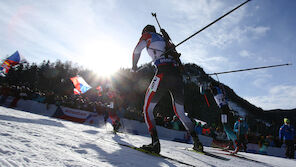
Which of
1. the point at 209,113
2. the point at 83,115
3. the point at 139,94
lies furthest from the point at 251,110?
the point at 83,115

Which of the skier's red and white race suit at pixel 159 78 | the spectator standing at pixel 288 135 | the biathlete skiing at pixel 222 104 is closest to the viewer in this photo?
the skier's red and white race suit at pixel 159 78

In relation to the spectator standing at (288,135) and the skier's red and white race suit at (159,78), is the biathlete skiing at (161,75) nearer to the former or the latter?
the skier's red and white race suit at (159,78)

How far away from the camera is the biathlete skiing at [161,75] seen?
2908mm

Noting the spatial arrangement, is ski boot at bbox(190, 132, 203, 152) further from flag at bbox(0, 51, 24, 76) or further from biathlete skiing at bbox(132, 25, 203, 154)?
flag at bbox(0, 51, 24, 76)

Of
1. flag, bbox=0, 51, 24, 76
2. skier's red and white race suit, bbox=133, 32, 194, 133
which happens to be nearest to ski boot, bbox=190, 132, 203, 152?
skier's red and white race suit, bbox=133, 32, 194, 133

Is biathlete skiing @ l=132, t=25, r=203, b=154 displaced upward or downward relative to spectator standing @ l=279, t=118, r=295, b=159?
upward

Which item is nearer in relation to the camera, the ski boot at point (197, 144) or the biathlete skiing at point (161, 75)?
the biathlete skiing at point (161, 75)

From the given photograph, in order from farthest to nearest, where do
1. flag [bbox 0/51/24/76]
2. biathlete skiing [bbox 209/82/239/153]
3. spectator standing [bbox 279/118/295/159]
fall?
flag [bbox 0/51/24/76] < spectator standing [bbox 279/118/295/159] < biathlete skiing [bbox 209/82/239/153]

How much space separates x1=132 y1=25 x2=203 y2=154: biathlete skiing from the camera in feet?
9.54

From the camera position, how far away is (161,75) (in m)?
2.97

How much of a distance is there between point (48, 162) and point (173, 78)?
2314mm

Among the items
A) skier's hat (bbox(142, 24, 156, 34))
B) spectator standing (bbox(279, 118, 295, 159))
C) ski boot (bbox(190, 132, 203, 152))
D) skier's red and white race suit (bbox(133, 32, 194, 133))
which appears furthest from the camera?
spectator standing (bbox(279, 118, 295, 159))

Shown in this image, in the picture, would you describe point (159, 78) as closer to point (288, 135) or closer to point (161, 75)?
point (161, 75)

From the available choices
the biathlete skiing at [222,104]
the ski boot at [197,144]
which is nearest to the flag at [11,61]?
the biathlete skiing at [222,104]
